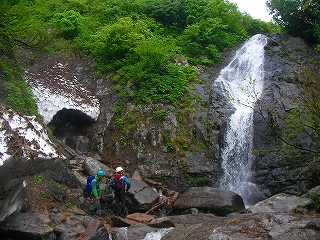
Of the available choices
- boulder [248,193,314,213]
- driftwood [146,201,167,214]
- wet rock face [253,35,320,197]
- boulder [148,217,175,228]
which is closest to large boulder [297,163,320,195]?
wet rock face [253,35,320,197]

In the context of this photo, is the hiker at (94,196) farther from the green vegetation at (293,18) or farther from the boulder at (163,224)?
the green vegetation at (293,18)

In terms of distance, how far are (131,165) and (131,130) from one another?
5.66ft

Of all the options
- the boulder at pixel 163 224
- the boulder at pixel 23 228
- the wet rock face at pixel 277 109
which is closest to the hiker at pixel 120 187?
the boulder at pixel 163 224

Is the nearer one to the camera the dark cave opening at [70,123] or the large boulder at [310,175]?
the large boulder at [310,175]

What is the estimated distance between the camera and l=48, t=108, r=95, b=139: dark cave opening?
14875 millimetres

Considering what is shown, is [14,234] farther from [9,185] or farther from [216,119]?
[216,119]

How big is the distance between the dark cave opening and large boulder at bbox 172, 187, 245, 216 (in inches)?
246

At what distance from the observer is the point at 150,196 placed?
11398mm

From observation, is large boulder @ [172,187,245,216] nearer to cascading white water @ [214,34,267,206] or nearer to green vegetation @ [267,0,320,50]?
cascading white water @ [214,34,267,206]

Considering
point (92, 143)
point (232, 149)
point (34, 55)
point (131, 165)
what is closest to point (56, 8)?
point (34, 55)

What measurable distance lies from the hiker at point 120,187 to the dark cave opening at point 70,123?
556 cm

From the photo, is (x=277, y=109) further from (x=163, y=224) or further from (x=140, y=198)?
(x=163, y=224)

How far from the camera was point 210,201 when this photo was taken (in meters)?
11.0

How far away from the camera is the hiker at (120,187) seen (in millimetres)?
9945
